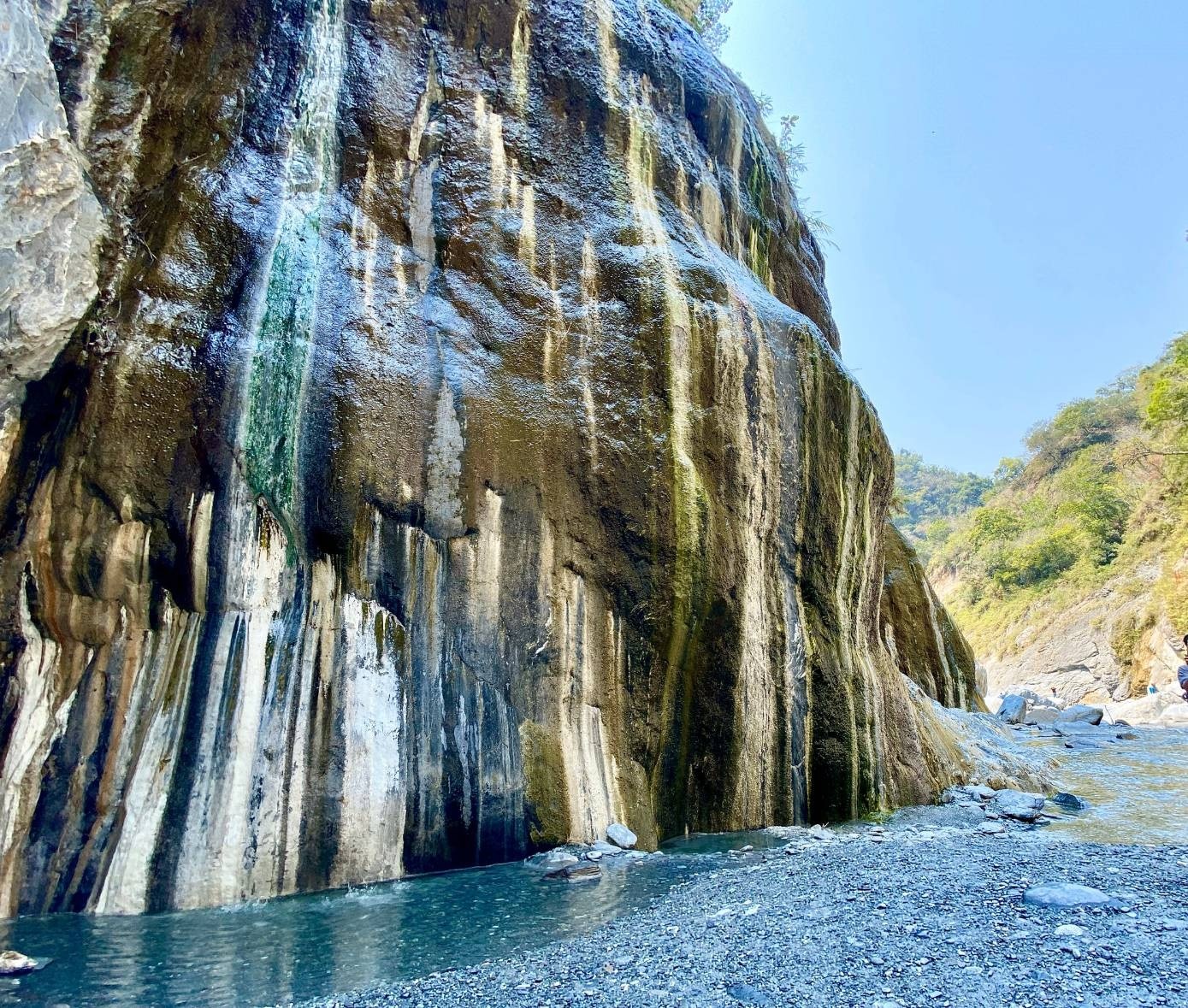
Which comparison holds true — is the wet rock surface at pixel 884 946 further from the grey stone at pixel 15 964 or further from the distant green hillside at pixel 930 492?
the distant green hillside at pixel 930 492

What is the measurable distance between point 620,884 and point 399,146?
699cm

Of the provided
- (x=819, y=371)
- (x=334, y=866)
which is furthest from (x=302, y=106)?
(x=334, y=866)

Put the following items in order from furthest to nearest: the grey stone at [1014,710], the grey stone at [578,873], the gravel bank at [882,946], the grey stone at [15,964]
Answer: the grey stone at [1014,710] < the grey stone at [578,873] < the grey stone at [15,964] < the gravel bank at [882,946]

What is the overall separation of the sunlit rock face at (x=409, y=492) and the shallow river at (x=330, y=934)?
16.0 inches

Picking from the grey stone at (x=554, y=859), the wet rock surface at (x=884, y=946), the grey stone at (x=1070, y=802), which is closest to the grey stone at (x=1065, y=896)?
the wet rock surface at (x=884, y=946)

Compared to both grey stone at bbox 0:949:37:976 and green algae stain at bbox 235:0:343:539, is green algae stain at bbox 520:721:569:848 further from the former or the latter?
grey stone at bbox 0:949:37:976

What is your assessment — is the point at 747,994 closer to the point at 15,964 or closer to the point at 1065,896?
the point at 1065,896

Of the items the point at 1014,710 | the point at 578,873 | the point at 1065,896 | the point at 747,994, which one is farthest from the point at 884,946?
the point at 1014,710

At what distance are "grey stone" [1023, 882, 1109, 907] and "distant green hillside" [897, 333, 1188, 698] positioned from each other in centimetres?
1957

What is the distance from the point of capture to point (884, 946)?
3.55 m

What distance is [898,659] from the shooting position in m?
15.0

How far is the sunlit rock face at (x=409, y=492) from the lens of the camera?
5.58 meters

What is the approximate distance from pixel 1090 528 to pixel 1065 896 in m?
35.1

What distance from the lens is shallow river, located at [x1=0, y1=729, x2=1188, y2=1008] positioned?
368 centimetres
